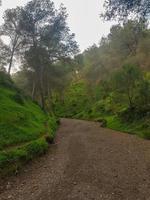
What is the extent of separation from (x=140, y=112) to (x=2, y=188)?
1046 inches

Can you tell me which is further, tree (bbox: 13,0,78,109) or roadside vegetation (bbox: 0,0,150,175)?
tree (bbox: 13,0,78,109)

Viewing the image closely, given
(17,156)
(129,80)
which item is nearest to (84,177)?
(17,156)

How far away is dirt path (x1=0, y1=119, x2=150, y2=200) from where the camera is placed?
1097 cm

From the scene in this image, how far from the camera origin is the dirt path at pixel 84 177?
11.0 meters

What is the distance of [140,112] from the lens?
35.7 meters

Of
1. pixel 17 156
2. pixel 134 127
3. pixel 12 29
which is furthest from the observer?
pixel 12 29

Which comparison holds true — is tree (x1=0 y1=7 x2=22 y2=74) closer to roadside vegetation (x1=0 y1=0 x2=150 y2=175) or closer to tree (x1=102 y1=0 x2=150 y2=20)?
roadside vegetation (x1=0 y1=0 x2=150 y2=175)

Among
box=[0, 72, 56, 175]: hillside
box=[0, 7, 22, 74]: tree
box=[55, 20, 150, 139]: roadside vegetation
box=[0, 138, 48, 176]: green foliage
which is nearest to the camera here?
box=[0, 138, 48, 176]: green foliage

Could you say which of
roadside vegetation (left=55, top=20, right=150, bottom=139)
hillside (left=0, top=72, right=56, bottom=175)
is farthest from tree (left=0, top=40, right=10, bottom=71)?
hillside (left=0, top=72, right=56, bottom=175)

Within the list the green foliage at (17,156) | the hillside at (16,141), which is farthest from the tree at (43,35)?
the green foliage at (17,156)

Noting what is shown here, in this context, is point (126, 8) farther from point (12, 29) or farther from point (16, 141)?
point (12, 29)

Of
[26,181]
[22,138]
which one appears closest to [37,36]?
[22,138]

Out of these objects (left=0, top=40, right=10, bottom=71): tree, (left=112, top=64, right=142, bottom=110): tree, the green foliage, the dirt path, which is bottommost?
the dirt path

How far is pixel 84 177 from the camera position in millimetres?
13094
